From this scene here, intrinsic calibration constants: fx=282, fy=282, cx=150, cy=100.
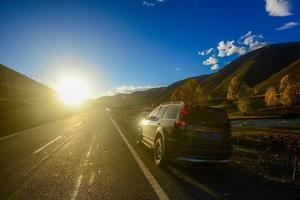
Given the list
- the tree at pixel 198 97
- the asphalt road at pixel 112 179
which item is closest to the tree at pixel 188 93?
the tree at pixel 198 97

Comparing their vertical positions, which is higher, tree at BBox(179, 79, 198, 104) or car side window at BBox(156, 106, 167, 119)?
tree at BBox(179, 79, 198, 104)

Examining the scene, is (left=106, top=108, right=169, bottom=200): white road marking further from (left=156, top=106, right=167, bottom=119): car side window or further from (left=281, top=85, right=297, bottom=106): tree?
(left=281, top=85, right=297, bottom=106): tree

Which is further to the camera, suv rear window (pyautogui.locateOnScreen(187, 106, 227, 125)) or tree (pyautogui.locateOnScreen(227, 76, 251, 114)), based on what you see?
tree (pyautogui.locateOnScreen(227, 76, 251, 114))

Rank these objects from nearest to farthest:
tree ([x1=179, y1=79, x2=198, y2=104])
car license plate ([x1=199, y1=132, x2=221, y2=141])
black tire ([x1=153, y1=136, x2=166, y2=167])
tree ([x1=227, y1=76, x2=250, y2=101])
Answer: car license plate ([x1=199, y1=132, x2=221, y2=141]) → black tire ([x1=153, y1=136, x2=166, y2=167]) → tree ([x1=227, y1=76, x2=250, y2=101]) → tree ([x1=179, y1=79, x2=198, y2=104])

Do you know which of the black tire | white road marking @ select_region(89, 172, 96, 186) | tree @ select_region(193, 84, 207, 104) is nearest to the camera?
white road marking @ select_region(89, 172, 96, 186)

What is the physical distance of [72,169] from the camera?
25.5 feet

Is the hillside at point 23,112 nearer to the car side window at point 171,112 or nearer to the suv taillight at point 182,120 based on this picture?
the car side window at point 171,112

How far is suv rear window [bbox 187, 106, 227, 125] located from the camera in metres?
7.44

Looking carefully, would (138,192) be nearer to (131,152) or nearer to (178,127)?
(178,127)

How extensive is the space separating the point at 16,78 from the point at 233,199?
208 metres

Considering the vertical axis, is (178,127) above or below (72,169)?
above

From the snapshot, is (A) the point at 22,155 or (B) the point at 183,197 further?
(A) the point at 22,155

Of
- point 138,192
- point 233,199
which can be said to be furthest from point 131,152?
point 233,199

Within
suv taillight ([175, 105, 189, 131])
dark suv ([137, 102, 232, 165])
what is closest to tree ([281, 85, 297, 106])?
dark suv ([137, 102, 232, 165])
